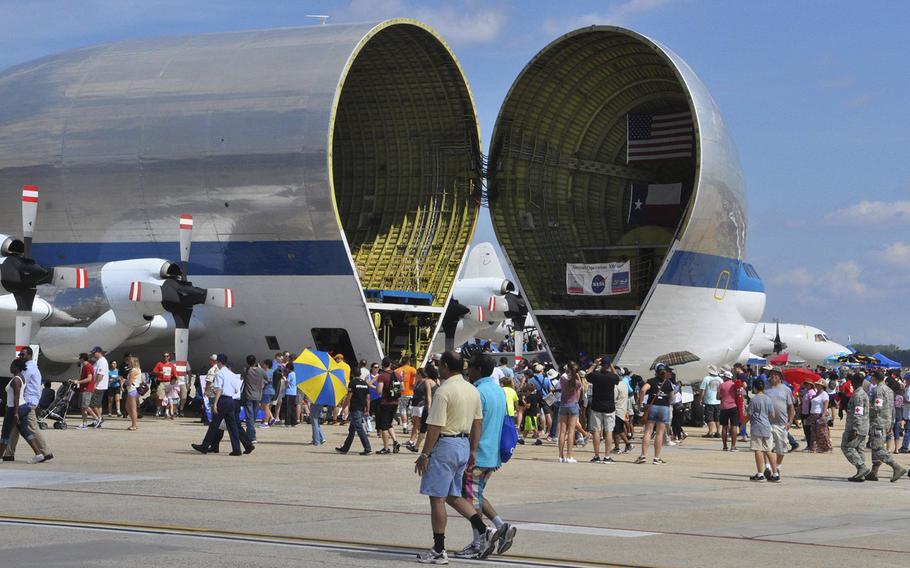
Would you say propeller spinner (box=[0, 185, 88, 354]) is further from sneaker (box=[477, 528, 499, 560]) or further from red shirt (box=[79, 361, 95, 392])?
sneaker (box=[477, 528, 499, 560])

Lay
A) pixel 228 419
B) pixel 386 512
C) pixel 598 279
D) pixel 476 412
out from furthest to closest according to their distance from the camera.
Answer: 1. pixel 598 279
2. pixel 228 419
3. pixel 386 512
4. pixel 476 412

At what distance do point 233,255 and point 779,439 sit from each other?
2043 cm

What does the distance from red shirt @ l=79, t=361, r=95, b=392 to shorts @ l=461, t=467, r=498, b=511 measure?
17678mm

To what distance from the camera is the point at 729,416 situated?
88.8ft

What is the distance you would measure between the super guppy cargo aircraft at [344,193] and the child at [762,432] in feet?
55.9

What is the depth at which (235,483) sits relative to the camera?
16.6m

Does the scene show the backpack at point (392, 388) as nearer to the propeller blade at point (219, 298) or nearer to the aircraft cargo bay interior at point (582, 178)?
the propeller blade at point (219, 298)

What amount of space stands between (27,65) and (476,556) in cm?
3469

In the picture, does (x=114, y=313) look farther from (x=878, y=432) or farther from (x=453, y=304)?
(x=878, y=432)

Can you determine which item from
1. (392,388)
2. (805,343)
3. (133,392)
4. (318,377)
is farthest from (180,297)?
(805,343)

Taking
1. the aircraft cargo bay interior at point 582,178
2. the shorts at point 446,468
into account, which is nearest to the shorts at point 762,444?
the shorts at point 446,468

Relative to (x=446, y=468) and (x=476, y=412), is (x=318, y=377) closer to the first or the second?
(x=476, y=412)

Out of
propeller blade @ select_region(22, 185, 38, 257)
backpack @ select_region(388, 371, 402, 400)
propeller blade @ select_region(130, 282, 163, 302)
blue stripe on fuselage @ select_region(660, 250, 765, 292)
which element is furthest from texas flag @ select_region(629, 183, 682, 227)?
backpack @ select_region(388, 371, 402, 400)

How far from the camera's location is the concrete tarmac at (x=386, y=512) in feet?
35.0
